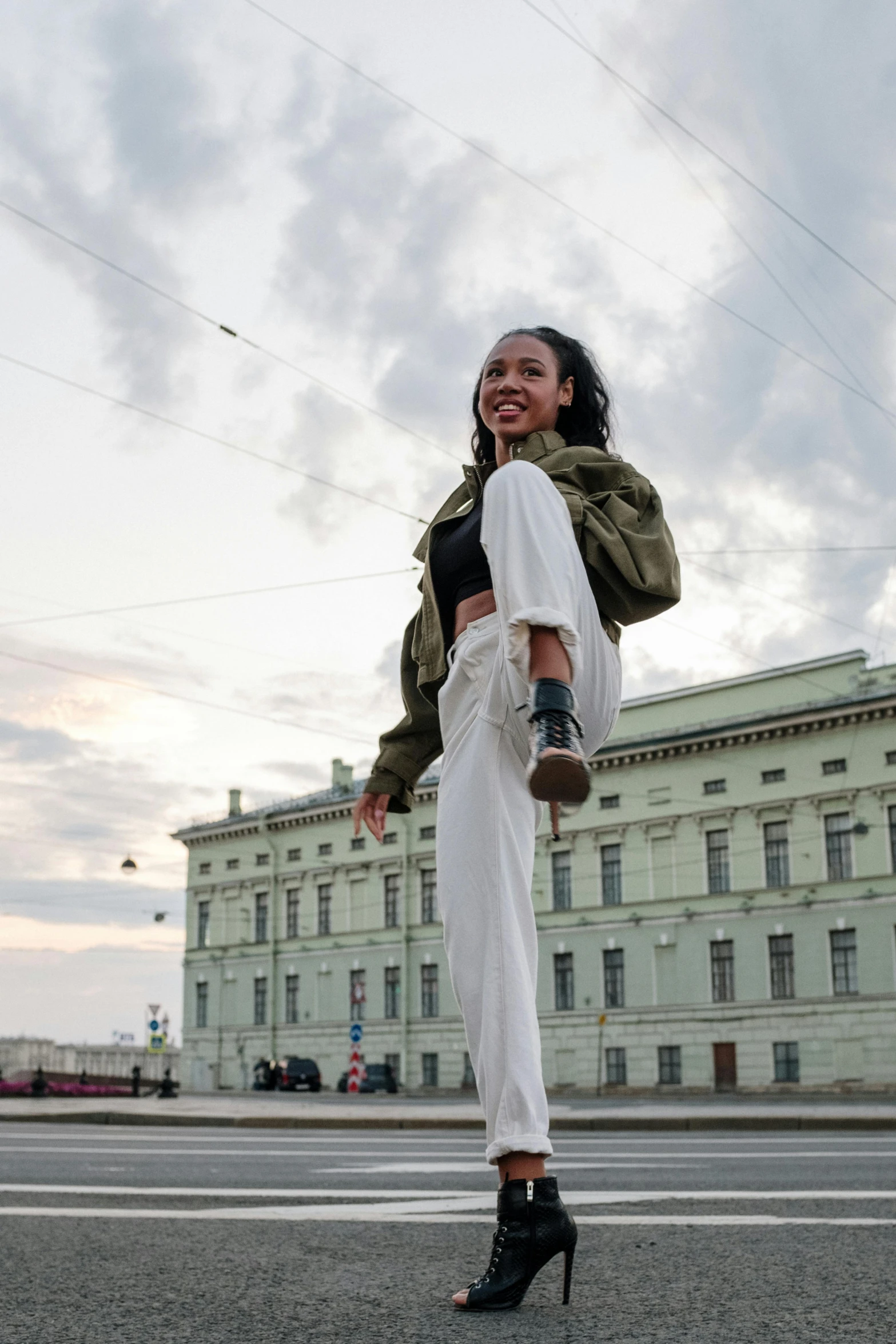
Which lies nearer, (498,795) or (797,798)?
(498,795)

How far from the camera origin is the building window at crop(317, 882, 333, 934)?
191ft

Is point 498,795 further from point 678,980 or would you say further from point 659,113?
point 678,980

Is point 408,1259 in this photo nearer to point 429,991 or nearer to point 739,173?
point 739,173

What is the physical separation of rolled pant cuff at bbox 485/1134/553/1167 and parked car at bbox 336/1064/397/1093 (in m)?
48.5

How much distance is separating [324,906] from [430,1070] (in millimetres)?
9127

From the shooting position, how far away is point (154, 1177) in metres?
5.59

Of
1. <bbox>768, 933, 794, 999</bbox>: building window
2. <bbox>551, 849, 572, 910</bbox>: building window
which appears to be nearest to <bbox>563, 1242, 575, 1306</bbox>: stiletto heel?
<bbox>768, 933, 794, 999</bbox>: building window

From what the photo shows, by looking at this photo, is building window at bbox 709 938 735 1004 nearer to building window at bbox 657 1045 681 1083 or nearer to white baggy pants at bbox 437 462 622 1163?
building window at bbox 657 1045 681 1083

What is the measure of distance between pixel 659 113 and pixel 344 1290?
16659 millimetres

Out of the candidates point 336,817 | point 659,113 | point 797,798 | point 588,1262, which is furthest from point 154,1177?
point 336,817

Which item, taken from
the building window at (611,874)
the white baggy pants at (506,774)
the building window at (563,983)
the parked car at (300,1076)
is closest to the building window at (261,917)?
the parked car at (300,1076)

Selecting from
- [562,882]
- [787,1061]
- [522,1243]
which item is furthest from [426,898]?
[522,1243]

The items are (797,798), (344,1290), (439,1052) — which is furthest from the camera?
(439,1052)

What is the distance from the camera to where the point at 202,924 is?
211 feet
